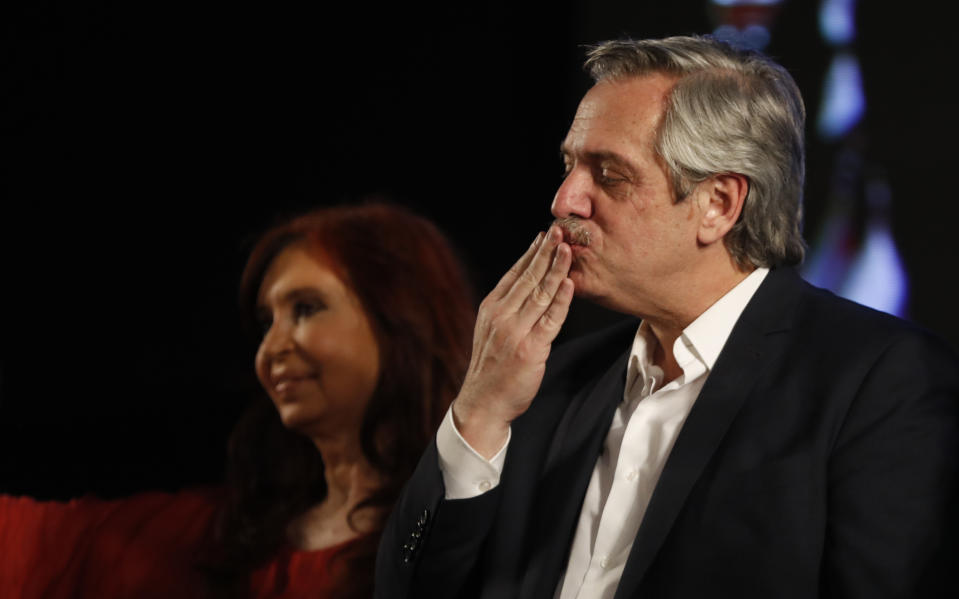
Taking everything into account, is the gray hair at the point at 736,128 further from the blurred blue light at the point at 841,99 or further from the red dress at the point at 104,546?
the red dress at the point at 104,546

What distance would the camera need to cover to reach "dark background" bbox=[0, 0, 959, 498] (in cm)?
273

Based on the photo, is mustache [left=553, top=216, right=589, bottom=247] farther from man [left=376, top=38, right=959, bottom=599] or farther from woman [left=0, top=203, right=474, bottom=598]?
woman [left=0, top=203, right=474, bottom=598]

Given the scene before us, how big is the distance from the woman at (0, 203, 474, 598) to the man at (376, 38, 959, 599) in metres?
0.39

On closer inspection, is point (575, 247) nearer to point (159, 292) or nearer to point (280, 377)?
point (280, 377)

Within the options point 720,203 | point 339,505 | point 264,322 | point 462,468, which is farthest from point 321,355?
point 720,203

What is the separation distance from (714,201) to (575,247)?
25 centimetres

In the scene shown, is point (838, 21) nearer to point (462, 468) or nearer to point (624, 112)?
point (624, 112)

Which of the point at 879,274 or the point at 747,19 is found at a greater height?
the point at 747,19

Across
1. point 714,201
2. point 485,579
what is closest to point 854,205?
point 714,201

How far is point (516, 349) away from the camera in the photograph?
186cm

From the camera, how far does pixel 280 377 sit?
2.39 meters

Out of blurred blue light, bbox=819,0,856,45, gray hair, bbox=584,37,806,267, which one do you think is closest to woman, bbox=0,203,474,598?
gray hair, bbox=584,37,806,267

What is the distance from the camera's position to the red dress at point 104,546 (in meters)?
2.43

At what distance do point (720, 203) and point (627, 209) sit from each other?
0.55ft
